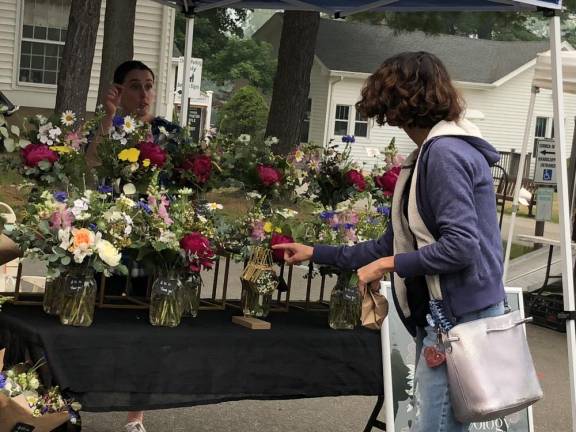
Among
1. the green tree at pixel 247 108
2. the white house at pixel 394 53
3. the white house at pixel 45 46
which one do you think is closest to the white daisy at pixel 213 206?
the white house at pixel 45 46

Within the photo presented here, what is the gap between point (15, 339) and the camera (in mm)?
3682

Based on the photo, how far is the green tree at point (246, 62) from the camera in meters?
37.6

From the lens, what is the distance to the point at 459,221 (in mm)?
2986

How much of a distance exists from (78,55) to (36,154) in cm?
833

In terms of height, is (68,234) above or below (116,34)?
below

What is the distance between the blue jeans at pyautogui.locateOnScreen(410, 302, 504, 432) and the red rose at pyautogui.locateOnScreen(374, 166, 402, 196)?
1600 millimetres

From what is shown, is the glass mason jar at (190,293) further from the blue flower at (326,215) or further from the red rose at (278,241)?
the blue flower at (326,215)

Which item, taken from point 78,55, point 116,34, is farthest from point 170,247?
point 116,34

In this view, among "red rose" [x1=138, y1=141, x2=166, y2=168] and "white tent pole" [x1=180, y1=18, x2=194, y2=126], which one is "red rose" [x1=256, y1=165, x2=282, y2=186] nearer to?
"red rose" [x1=138, y1=141, x2=166, y2=168]

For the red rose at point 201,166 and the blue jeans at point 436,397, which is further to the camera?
the red rose at point 201,166

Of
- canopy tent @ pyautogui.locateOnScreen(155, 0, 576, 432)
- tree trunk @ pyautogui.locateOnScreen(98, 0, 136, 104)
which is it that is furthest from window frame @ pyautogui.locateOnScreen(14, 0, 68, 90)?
canopy tent @ pyautogui.locateOnScreen(155, 0, 576, 432)

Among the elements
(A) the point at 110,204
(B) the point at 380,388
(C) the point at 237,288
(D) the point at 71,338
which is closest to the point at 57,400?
(D) the point at 71,338

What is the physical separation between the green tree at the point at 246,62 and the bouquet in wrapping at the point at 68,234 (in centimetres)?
3401

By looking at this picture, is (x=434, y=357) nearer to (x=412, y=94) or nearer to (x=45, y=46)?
→ (x=412, y=94)
